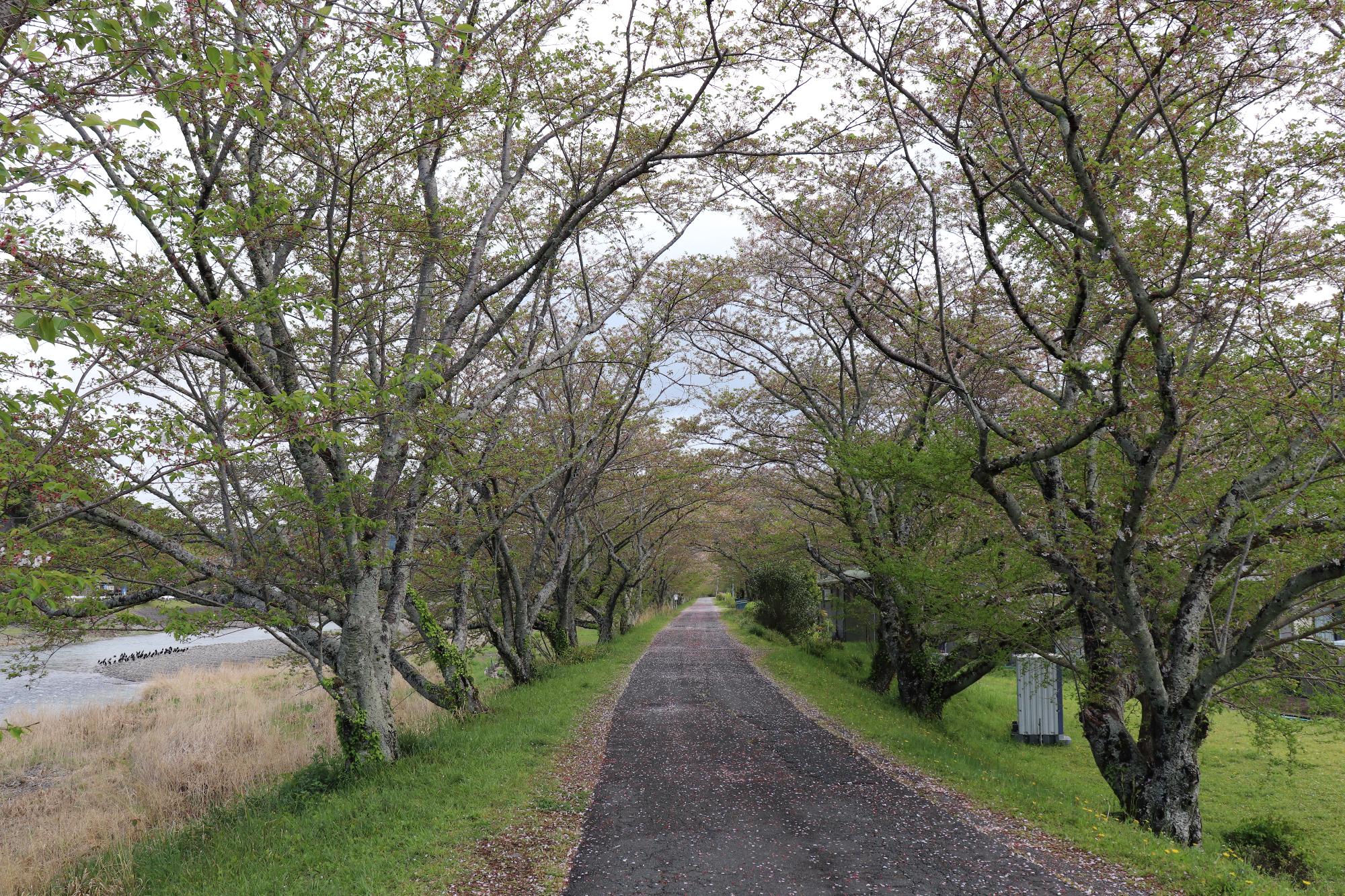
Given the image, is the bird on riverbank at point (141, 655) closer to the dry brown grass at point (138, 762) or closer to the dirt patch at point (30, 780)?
the dry brown grass at point (138, 762)

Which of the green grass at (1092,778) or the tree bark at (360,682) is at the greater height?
the tree bark at (360,682)

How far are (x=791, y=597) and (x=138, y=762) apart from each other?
22.5 metres

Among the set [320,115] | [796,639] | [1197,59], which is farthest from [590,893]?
[796,639]

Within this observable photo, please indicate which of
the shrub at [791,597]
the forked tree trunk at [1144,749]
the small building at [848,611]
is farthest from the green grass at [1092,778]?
the shrub at [791,597]

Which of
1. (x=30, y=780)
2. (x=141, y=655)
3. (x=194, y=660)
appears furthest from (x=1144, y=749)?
(x=194, y=660)

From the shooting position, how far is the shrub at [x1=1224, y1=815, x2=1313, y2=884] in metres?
9.52

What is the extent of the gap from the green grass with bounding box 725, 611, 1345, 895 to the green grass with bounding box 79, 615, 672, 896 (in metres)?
5.74

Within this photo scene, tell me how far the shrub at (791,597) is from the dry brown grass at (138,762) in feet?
52.8

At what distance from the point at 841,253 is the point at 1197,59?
469cm

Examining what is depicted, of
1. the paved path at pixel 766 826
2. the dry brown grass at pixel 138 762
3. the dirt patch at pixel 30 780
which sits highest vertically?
the paved path at pixel 766 826

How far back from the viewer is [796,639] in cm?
2964

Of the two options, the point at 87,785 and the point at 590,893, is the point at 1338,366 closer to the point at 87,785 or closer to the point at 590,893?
the point at 590,893

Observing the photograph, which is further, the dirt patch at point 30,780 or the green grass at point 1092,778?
the dirt patch at point 30,780

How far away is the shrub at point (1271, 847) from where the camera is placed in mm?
9523
